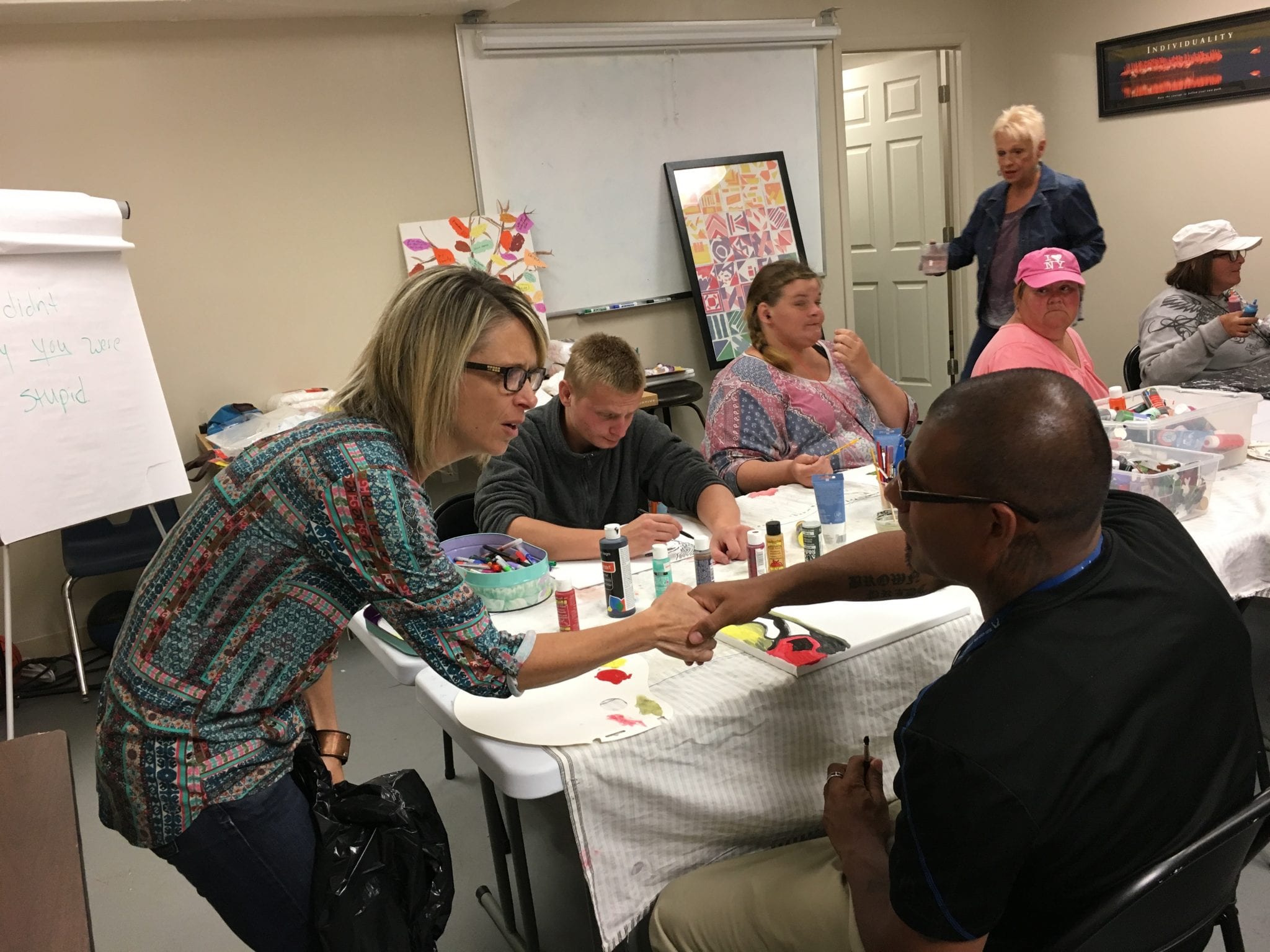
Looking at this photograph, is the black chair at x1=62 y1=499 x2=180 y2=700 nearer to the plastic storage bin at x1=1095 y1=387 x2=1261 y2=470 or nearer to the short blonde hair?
the plastic storage bin at x1=1095 y1=387 x2=1261 y2=470

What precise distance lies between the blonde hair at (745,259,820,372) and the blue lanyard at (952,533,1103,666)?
1.90 m

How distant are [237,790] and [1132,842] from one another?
107 centimetres

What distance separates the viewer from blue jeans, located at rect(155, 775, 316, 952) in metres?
1.24

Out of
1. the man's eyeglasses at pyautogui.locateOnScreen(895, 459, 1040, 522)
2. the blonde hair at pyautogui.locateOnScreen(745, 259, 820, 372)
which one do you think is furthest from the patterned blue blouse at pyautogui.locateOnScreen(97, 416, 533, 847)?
the blonde hair at pyautogui.locateOnScreen(745, 259, 820, 372)

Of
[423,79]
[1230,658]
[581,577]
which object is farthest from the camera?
[423,79]

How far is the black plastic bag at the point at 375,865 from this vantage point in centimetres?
130

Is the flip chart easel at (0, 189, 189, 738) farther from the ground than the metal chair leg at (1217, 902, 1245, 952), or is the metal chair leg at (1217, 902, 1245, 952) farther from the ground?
the flip chart easel at (0, 189, 189, 738)

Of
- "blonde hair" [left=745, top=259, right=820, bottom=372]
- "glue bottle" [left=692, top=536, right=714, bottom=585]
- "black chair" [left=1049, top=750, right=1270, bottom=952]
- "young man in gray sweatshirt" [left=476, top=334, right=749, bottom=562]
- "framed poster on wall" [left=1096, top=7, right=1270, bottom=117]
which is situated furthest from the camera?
"framed poster on wall" [left=1096, top=7, right=1270, bottom=117]

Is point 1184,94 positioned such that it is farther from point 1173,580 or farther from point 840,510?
point 1173,580

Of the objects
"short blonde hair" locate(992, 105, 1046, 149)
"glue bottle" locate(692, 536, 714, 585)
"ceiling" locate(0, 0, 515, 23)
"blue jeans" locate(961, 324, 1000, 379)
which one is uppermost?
"ceiling" locate(0, 0, 515, 23)

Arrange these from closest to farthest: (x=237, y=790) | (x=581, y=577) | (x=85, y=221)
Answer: (x=237, y=790)
(x=581, y=577)
(x=85, y=221)

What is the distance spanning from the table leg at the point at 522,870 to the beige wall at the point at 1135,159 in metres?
5.11

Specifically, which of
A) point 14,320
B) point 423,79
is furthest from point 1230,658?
point 423,79

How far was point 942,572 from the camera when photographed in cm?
113
